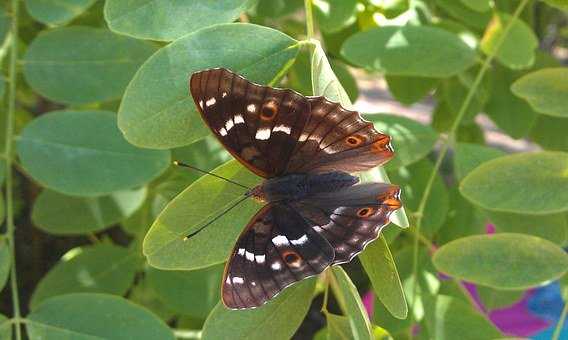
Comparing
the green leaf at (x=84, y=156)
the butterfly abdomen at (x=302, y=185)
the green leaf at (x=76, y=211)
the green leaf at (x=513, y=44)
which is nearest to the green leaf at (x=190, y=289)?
the green leaf at (x=76, y=211)

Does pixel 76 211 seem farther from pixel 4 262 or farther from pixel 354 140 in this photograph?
pixel 354 140

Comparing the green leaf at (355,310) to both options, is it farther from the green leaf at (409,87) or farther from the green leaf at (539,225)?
the green leaf at (409,87)

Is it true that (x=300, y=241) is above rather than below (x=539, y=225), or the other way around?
above

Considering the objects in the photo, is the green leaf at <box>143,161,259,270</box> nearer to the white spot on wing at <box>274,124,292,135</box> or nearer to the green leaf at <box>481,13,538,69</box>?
the white spot on wing at <box>274,124,292,135</box>

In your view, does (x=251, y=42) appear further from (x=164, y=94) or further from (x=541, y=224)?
(x=541, y=224)

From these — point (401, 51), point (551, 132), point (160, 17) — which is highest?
point (160, 17)

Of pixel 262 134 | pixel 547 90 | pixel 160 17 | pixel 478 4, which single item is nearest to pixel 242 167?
pixel 262 134
